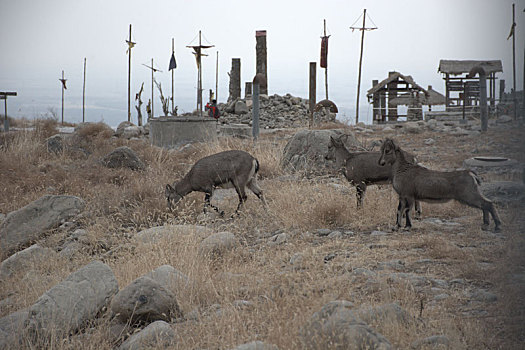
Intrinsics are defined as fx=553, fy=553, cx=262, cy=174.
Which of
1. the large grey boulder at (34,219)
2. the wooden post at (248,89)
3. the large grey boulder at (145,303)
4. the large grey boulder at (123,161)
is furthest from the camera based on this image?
the wooden post at (248,89)

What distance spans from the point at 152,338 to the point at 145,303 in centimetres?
65

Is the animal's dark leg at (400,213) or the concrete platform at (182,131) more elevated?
the concrete platform at (182,131)

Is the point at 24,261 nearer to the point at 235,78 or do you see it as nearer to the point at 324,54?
the point at 324,54

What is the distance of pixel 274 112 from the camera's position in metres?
30.7

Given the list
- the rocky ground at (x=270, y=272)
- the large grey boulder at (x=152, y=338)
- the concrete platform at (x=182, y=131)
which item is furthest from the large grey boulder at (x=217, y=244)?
the concrete platform at (x=182, y=131)

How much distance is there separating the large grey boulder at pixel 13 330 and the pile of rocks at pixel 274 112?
933 inches

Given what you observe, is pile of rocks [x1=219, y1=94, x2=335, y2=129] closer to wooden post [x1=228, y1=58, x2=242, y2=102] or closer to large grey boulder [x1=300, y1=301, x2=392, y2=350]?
wooden post [x1=228, y1=58, x2=242, y2=102]

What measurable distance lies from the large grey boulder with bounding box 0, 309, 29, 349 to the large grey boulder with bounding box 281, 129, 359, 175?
7587mm

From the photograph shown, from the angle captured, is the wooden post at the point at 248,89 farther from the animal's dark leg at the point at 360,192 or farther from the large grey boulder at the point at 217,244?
the large grey boulder at the point at 217,244

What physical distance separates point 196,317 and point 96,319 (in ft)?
3.39

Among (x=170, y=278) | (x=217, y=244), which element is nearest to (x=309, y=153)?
(x=217, y=244)

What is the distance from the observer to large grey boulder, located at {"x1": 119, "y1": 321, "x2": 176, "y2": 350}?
14.6 feet

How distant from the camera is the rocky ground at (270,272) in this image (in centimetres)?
401

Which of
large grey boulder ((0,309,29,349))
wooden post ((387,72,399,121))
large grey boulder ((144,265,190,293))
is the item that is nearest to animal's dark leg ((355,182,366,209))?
large grey boulder ((144,265,190,293))
